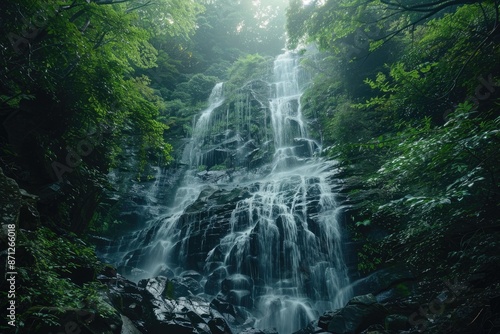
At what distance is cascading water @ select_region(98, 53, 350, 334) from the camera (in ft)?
31.0

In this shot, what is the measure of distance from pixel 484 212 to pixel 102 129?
9375 mm

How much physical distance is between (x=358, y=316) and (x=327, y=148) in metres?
4.61

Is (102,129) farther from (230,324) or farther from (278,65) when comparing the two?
(278,65)

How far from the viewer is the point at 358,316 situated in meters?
6.64

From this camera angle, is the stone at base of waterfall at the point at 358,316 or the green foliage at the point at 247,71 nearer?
the stone at base of waterfall at the point at 358,316

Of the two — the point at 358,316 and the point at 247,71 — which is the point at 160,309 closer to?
the point at 358,316

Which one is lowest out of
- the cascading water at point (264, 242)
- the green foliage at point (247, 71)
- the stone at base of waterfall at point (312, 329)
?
the stone at base of waterfall at point (312, 329)

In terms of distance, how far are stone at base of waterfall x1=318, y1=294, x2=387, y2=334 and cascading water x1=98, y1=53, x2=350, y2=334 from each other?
78.7 inches

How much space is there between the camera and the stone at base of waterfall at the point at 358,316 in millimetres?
6543

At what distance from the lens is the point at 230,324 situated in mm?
8203

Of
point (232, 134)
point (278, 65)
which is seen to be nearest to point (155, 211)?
point (232, 134)

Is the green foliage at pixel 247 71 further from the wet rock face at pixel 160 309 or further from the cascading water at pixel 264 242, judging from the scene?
the wet rock face at pixel 160 309

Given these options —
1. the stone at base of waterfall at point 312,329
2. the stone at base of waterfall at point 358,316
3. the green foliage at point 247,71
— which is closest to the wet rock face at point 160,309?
the stone at base of waterfall at point 312,329

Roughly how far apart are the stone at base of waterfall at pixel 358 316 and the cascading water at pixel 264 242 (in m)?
2.00
